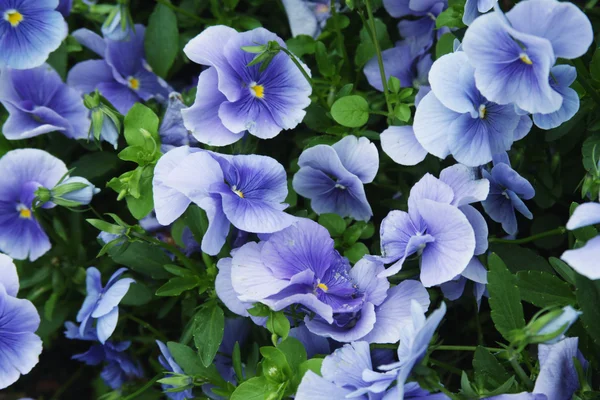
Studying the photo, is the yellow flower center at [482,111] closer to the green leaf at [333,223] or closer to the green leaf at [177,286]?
the green leaf at [333,223]

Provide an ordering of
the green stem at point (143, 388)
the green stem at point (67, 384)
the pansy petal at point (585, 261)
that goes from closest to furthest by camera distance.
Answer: the pansy petal at point (585, 261)
the green stem at point (143, 388)
the green stem at point (67, 384)


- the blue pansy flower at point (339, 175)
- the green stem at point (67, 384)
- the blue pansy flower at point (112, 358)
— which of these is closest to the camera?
the blue pansy flower at point (339, 175)

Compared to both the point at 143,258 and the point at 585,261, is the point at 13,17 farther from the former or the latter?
the point at 585,261

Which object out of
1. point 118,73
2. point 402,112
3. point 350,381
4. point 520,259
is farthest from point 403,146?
point 118,73

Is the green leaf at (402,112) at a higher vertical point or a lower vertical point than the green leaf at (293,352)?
higher

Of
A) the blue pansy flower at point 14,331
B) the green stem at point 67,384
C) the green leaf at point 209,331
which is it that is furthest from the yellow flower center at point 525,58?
the green stem at point 67,384

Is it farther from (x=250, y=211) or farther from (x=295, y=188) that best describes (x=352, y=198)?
(x=250, y=211)

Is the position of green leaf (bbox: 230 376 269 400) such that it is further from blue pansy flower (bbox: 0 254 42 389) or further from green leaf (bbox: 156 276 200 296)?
blue pansy flower (bbox: 0 254 42 389)

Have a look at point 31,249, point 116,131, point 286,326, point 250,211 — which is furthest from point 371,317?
point 31,249
